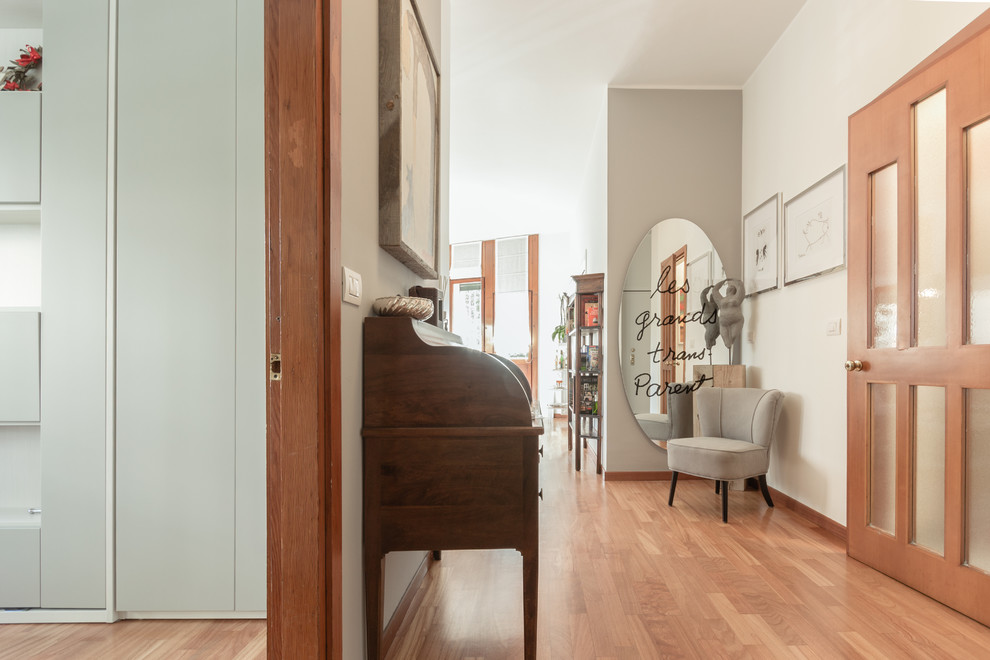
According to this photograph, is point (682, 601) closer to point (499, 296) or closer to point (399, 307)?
point (399, 307)

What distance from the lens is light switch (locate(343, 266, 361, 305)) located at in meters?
1.39

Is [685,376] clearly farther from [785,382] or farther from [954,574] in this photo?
[954,574]

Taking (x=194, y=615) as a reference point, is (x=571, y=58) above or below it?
above

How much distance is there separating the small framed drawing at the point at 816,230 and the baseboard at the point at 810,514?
133 cm

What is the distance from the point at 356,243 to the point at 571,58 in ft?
9.90

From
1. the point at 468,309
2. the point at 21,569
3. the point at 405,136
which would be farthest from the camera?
the point at 468,309

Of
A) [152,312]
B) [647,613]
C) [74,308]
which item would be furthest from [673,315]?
[74,308]

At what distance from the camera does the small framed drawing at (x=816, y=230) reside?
2.89m

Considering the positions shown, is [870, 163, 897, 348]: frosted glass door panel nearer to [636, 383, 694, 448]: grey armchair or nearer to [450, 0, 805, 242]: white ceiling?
[450, 0, 805, 242]: white ceiling

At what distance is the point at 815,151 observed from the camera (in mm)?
3131

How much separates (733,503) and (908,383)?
1618 mm

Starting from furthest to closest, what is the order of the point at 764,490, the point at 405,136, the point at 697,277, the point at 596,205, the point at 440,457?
the point at 596,205, the point at 697,277, the point at 764,490, the point at 405,136, the point at 440,457

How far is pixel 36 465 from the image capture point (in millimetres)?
2213

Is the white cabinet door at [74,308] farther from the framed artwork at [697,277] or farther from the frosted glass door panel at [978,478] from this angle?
the framed artwork at [697,277]
